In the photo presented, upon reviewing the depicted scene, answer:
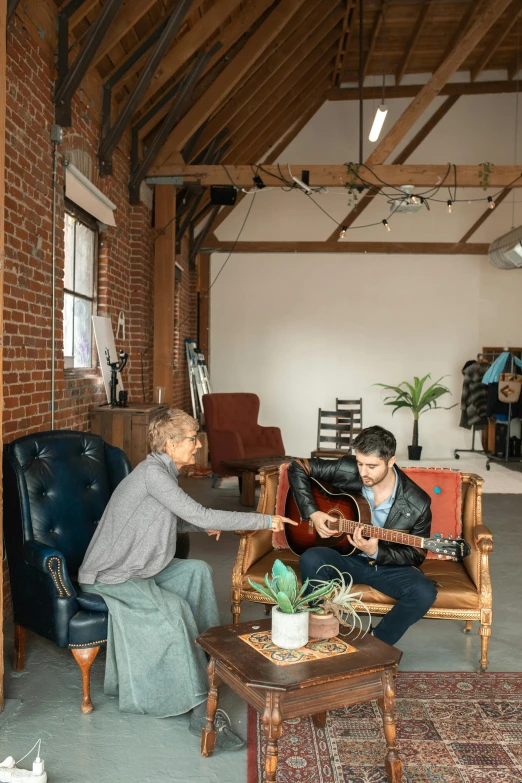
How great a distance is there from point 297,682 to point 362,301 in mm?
9026

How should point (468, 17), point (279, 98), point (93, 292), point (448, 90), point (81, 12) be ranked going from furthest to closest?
point (448, 90), point (279, 98), point (468, 17), point (93, 292), point (81, 12)

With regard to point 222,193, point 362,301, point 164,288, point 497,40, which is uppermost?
point 497,40

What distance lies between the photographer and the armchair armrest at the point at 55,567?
2.71 meters

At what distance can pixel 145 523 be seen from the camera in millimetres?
2828

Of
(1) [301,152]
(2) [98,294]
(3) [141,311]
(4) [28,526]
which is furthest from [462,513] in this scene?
(1) [301,152]

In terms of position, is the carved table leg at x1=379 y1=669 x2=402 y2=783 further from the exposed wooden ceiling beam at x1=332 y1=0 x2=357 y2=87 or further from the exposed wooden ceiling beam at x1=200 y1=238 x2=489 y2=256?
the exposed wooden ceiling beam at x1=200 y1=238 x2=489 y2=256

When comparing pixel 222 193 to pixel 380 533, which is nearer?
pixel 380 533

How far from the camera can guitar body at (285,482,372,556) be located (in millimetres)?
3107

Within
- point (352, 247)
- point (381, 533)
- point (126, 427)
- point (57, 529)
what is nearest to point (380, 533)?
point (381, 533)

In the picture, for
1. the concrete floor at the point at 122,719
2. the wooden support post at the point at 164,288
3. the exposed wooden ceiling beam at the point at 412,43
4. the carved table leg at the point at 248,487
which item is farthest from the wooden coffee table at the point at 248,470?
the exposed wooden ceiling beam at the point at 412,43

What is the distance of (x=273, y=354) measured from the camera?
10.7 m

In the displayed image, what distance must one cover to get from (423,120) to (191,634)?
9.63m

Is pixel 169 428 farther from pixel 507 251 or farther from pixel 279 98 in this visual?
pixel 507 251

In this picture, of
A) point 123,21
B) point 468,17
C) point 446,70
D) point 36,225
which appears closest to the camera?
point 36,225
